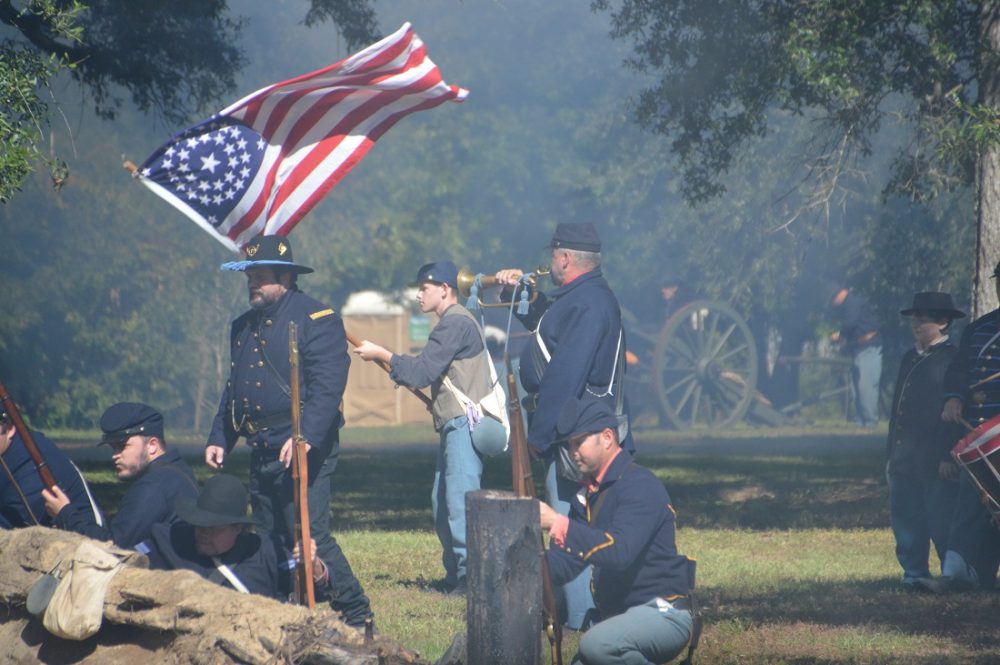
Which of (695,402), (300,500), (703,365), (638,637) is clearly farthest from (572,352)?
(695,402)

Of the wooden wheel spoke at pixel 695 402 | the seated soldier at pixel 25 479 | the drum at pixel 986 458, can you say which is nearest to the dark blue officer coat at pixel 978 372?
the drum at pixel 986 458

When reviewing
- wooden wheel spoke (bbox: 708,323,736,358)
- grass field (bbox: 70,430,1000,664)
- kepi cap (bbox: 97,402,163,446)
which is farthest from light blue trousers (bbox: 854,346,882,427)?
kepi cap (bbox: 97,402,163,446)

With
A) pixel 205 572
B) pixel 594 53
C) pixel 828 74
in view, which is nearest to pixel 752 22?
pixel 828 74

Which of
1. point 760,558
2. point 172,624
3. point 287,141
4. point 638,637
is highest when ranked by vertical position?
point 287,141

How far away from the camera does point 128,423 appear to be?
556 centimetres

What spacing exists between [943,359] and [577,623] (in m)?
2.63

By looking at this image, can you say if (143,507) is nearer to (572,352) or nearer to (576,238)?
(572,352)

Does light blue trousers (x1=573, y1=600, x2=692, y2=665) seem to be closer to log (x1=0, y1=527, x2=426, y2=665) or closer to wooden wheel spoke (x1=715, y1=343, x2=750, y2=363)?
log (x1=0, y1=527, x2=426, y2=665)

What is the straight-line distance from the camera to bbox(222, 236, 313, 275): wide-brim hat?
19.8ft

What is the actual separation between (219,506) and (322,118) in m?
2.35

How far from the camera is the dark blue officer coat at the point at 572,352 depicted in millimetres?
5773

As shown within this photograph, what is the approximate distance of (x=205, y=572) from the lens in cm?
507

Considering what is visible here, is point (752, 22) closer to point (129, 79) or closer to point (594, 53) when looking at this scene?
point (129, 79)

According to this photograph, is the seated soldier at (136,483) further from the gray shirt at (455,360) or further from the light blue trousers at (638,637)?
the light blue trousers at (638,637)
